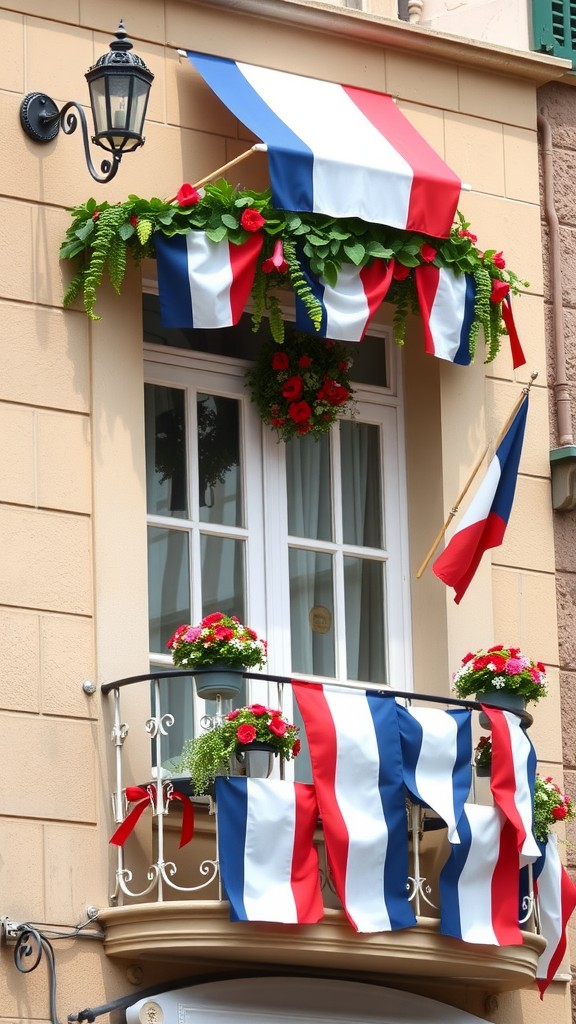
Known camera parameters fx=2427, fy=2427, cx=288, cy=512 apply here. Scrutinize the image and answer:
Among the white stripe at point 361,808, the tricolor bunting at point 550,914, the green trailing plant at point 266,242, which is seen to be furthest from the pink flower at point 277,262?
the tricolor bunting at point 550,914

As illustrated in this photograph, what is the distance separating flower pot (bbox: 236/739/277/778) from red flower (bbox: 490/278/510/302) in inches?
122

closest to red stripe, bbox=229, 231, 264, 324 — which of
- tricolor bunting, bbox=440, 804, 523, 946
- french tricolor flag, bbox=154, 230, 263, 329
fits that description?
french tricolor flag, bbox=154, 230, 263, 329

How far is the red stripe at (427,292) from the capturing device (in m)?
13.3

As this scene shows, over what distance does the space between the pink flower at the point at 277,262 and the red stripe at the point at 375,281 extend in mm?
525

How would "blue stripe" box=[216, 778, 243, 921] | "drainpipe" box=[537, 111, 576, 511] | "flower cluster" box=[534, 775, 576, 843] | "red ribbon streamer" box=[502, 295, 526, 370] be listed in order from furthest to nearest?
"drainpipe" box=[537, 111, 576, 511]
"red ribbon streamer" box=[502, 295, 526, 370]
"flower cluster" box=[534, 775, 576, 843]
"blue stripe" box=[216, 778, 243, 921]

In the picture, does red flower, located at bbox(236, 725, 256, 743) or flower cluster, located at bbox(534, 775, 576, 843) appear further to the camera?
flower cluster, located at bbox(534, 775, 576, 843)

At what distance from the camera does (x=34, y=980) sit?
11719 millimetres

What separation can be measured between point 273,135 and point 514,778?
3651 mm

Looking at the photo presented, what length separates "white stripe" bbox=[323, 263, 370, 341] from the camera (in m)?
13.0

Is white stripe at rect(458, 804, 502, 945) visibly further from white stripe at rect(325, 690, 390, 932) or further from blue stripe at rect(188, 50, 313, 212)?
blue stripe at rect(188, 50, 313, 212)

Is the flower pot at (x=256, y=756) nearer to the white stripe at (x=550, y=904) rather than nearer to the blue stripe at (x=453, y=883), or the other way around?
the blue stripe at (x=453, y=883)

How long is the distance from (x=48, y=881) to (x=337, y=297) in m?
3.49

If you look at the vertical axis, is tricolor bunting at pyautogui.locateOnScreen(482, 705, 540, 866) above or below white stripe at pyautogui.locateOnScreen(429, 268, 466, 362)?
below

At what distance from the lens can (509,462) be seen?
13.4 meters
